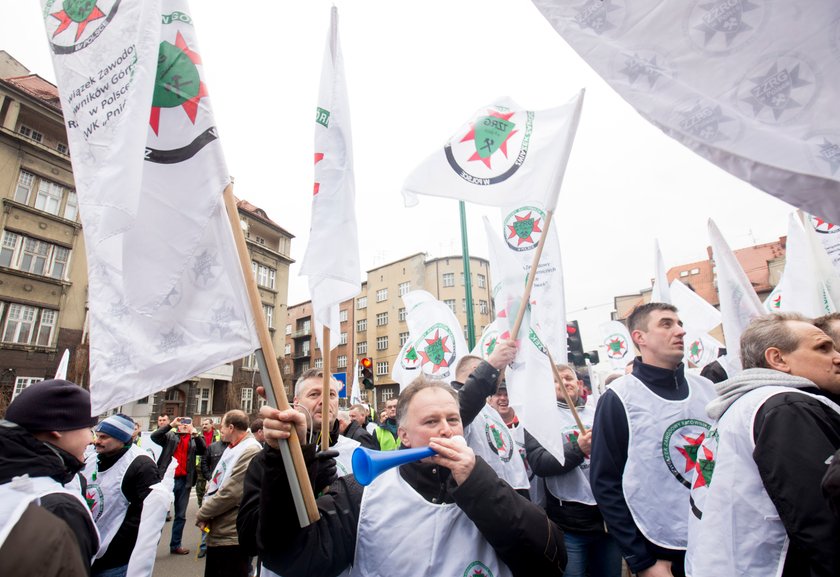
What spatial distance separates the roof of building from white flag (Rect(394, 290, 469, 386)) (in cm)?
2543

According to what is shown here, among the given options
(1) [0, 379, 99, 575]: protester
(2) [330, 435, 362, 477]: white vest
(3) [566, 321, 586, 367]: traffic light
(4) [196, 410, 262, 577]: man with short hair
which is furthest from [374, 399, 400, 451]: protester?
(3) [566, 321, 586, 367]: traffic light

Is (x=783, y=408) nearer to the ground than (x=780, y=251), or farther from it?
nearer to the ground

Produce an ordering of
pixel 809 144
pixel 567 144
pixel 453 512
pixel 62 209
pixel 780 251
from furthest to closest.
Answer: pixel 780 251
pixel 62 209
pixel 567 144
pixel 453 512
pixel 809 144

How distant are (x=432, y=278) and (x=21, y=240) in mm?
34096

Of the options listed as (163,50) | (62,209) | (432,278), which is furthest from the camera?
(432,278)

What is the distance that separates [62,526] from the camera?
4.85 ft

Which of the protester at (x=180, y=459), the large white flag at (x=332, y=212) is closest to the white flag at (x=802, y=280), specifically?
the large white flag at (x=332, y=212)

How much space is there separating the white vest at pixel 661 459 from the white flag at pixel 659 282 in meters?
2.80

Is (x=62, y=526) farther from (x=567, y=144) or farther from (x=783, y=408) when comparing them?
(x=567, y=144)

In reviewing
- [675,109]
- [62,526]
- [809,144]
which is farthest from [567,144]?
[62,526]

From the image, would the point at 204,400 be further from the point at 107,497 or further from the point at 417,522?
the point at 417,522

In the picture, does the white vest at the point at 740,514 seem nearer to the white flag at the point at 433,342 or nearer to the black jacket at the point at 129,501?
the black jacket at the point at 129,501

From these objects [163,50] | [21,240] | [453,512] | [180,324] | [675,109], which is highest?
[21,240]

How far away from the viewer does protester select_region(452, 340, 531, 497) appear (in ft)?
9.49
